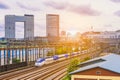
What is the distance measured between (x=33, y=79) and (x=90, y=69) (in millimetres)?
17972

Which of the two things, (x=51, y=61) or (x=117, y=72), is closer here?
(x=117, y=72)

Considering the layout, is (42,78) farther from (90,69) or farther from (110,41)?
(110,41)

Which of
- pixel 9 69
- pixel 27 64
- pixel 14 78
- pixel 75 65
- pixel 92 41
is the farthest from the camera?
pixel 92 41

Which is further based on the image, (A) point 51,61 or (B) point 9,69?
(A) point 51,61

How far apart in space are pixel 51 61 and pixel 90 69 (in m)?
49.6

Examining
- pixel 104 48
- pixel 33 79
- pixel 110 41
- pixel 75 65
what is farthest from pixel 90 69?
pixel 104 48

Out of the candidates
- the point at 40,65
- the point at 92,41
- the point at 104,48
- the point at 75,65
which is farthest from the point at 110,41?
the point at 75,65

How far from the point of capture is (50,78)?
47562 mm

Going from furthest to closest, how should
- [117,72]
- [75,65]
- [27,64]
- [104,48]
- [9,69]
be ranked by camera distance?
[104,48]
[27,64]
[9,69]
[75,65]
[117,72]

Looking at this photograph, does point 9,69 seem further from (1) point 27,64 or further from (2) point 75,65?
(2) point 75,65

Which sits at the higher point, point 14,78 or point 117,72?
point 117,72

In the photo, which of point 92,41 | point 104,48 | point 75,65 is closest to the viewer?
point 75,65

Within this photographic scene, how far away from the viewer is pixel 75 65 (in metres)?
41.4

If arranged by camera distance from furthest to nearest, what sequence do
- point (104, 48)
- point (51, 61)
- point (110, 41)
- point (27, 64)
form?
1. point (104, 48)
2. point (110, 41)
3. point (51, 61)
4. point (27, 64)
